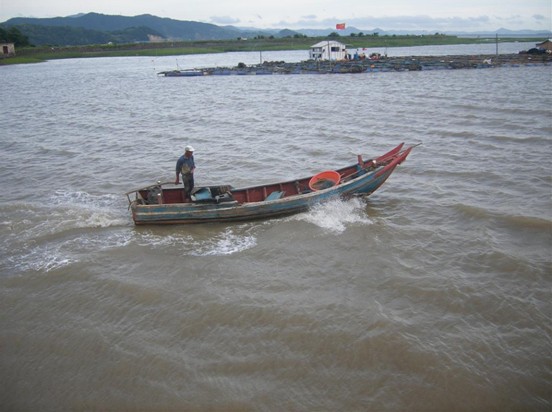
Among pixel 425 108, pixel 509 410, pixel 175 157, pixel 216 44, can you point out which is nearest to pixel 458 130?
pixel 425 108

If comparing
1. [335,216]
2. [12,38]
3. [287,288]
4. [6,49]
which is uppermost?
[12,38]

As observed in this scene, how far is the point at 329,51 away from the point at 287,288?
2476 inches

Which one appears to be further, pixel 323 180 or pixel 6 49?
pixel 6 49

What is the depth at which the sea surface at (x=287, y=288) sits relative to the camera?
6.66m

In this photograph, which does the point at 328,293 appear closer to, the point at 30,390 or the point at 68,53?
the point at 30,390

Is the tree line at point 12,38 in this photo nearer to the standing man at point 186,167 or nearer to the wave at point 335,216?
the standing man at point 186,167

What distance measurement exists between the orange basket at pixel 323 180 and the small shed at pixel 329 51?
190 feet

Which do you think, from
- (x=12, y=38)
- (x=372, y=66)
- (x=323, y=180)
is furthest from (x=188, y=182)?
(x=12, y=38)

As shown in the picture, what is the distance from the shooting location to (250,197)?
1273 centimetres

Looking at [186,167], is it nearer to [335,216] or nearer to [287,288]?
[335,216]

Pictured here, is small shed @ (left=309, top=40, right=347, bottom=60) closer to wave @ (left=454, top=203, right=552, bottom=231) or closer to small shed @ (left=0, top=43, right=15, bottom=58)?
wave @ (left=454, top=203, right=552, bottom=231)

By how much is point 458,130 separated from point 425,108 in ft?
23.9

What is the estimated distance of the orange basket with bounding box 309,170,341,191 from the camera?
41.1 feet

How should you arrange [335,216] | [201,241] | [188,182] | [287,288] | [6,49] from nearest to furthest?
1. [287,288]
2. [201,241]
3. [188,182]
4. [335,216]
5. [6,49]
